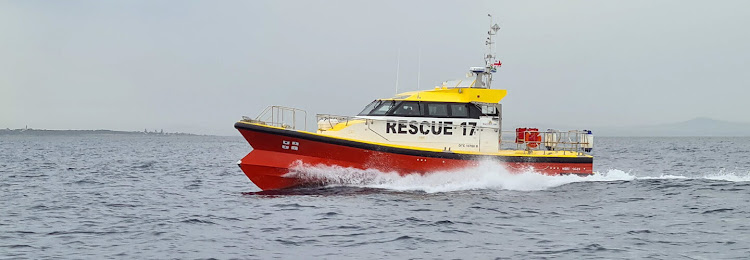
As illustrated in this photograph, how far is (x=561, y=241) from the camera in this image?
1039 cm

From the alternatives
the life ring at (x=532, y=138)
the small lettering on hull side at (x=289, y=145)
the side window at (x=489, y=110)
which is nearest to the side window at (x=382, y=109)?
the small lettering on hull side at (x=289, y=145)

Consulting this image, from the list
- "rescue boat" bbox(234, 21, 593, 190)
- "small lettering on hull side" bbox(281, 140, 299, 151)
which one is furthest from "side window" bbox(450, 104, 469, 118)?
"small lettering on hull side" bbox(281, 140, 299, 151)

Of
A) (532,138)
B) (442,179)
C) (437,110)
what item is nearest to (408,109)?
(437,110)

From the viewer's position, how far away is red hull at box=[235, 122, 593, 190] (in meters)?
16.1

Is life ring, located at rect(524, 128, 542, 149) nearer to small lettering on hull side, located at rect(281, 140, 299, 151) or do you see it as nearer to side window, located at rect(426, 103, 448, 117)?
side window, located at rect(426, 103, 448, 117)

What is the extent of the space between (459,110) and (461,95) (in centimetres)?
54

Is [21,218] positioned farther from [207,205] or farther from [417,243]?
[417,243]

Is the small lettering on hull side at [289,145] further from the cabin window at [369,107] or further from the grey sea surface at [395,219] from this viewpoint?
the cabin window at [369,107]

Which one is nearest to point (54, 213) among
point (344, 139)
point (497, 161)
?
point (344, 139)

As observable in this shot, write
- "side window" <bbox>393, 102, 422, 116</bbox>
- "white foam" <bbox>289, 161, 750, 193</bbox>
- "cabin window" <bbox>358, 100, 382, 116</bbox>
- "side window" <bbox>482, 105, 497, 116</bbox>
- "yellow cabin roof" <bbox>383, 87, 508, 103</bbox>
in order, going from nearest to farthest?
"white foam" <bbox>289, 161, 750, 193</bbox>
"side window" <bbox>393, 102, 422, 116</bbox>
"cabin window" <bbox>358, 100, 382, 116</bbox>
"yellow cabin roof" <bbox>383, 87, 508, 103</bbox>
"side window" <bbox>482, 105, 497, 116</bbox>

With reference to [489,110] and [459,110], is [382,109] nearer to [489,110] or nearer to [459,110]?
[459,110]

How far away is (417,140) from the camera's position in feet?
57.3

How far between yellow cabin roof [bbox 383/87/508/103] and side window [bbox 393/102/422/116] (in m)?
0.31

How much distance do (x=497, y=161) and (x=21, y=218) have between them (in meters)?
11.2
